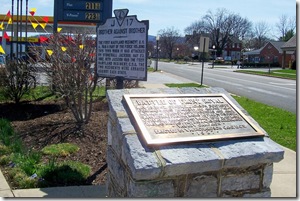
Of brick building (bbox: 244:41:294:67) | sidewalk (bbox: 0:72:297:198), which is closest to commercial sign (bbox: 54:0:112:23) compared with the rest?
sidewalk (bbox: 0:72:297:198)

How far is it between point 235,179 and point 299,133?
7.32ft

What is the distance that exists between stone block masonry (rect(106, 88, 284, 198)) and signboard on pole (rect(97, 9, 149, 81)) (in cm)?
162

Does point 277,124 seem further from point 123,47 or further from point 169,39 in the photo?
point 169,39

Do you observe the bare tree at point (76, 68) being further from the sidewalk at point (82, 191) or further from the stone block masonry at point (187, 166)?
the stone block masonry at point (187, 166)

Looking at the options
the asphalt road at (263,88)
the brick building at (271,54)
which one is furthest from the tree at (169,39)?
the asphalt road at (263,88)

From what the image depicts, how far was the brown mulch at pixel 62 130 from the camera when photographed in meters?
5.39

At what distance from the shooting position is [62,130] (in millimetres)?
6762

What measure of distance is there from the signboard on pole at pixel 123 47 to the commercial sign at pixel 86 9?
4017mm

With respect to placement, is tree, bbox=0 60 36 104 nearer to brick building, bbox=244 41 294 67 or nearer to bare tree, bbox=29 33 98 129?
bare tree, bbox=29 33 98 129

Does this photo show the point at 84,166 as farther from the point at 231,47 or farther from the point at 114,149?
the point at 231,47

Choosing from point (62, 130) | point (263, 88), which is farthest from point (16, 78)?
point (263, 88)

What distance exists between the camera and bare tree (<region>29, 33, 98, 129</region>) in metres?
7.04

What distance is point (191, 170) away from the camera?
3.24m

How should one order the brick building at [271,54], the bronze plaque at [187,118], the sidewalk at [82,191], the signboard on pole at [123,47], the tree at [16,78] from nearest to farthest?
the bronze plaque at [187,118] → the sidewalk at [82,191] → the signboard on pole at [123,47] → the tree at [16,78] → the brick building at [271,54]
